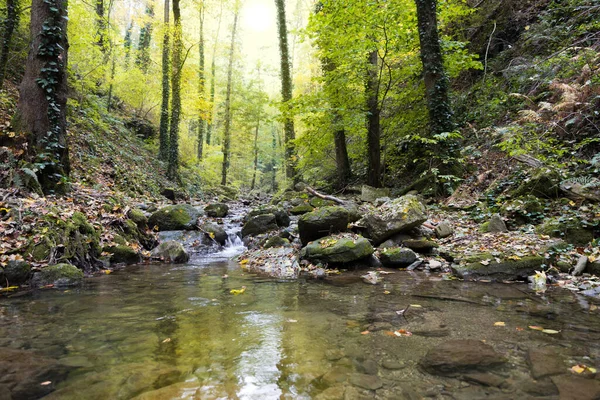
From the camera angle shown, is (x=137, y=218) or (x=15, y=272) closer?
(x=15, y=272)

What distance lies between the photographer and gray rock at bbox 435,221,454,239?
21.6 feet

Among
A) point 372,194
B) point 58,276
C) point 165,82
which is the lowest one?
point 58,276

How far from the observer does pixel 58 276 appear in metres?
4.89

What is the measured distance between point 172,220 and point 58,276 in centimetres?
385

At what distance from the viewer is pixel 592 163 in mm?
5887

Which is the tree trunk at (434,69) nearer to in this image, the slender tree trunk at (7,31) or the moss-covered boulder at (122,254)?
the moss-covered boulder at (122,254)

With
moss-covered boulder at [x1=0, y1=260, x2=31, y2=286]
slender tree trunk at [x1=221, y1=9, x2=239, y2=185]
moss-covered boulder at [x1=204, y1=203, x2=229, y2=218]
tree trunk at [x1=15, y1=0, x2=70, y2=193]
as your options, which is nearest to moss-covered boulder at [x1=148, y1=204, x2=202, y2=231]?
tree trunk at [x1=15, y1=0, x2=70, y2=193]

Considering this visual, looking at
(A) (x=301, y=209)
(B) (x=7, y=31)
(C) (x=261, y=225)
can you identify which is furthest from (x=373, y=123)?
(B) (x=7, y=31)

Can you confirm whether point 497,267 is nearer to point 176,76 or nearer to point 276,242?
point 276,242

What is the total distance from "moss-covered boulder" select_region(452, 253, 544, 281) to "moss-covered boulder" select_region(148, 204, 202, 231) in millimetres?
6593

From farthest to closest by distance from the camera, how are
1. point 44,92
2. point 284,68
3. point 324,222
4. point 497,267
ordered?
point 284,68
point 44,92
point 324,222
point 497,267

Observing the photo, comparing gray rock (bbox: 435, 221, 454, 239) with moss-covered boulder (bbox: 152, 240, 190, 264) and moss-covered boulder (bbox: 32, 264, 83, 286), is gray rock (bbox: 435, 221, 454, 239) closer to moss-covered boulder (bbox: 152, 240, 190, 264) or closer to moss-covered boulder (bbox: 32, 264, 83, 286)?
moss-covered boulder (bbox: 152, 240, 190, 264)

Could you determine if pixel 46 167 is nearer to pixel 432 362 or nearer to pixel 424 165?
pixel 432 362

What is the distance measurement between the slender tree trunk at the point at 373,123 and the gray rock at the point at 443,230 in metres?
5.01
